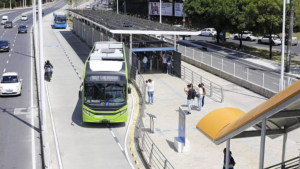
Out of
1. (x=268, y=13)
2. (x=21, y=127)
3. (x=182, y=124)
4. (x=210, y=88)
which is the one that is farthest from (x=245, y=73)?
(x=21, y=127)

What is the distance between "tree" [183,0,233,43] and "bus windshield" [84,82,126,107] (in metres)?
33.3

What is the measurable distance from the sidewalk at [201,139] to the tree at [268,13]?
15.3 meters

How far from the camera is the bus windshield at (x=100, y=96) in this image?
20.2m

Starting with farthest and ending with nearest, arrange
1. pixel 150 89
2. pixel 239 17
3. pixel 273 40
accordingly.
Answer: pixel 273 40 < pixel 239 17 < pixel 150 89

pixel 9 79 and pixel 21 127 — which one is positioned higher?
pixel 9 79

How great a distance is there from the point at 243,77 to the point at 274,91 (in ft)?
13.5

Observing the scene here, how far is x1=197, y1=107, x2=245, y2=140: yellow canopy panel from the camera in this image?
358 inches

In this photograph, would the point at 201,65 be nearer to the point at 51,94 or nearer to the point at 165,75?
the point at 165,75

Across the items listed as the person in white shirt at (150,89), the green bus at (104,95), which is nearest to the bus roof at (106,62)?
the green bus at (104,95)

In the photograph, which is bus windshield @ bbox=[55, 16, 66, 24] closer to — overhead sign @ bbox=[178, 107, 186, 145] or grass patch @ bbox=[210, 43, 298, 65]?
grass patch @ bbox=[210, 43, 298, 65]

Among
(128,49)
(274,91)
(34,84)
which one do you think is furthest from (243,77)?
(34,84)

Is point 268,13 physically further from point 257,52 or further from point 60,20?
point 60,20

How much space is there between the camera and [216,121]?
936 centimetres

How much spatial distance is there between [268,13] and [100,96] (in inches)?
1091
